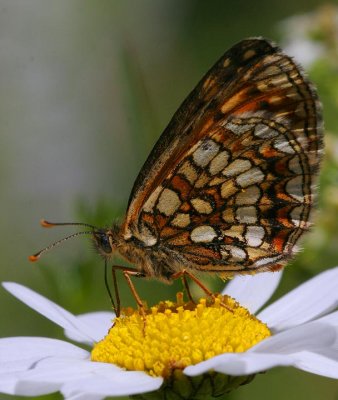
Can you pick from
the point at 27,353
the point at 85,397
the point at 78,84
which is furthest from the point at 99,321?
the point at 78,84

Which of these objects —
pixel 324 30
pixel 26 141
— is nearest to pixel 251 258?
pixel 324 30

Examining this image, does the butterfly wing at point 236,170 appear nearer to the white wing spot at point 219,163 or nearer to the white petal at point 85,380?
the white wing spot at point 219,163

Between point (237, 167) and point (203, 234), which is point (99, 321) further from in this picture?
point (237, 167)

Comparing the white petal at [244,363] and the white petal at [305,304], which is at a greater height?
the white petal at [244,363]

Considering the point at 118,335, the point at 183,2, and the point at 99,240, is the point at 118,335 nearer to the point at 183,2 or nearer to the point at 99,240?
the point at 99,240

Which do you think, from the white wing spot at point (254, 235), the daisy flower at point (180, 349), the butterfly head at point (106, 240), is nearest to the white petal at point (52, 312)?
the daisy flower at point (180, 349)
